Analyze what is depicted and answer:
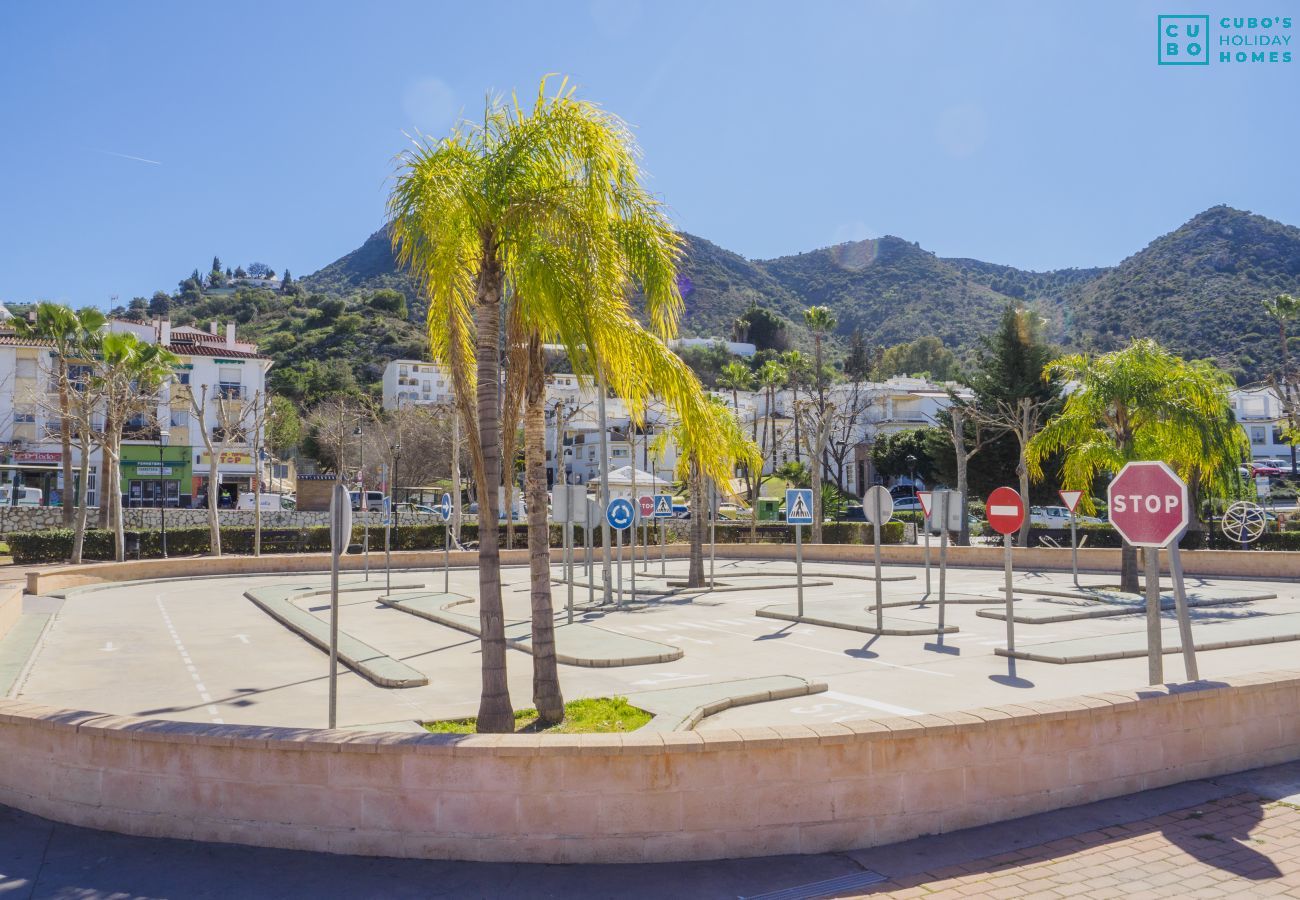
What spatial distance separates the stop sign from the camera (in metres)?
7.30

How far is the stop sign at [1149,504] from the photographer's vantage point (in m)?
7.30

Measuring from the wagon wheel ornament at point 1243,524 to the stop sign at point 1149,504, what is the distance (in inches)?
1237

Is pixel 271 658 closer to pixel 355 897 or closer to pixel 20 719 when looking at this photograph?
pixel 20 719

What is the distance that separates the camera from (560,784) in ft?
17.9

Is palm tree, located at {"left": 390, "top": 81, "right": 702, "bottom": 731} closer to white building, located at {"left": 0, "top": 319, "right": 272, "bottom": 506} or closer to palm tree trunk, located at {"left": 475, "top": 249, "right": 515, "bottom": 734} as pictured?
palm tree trunk, located at {"left": 475, "top": 249, "right": 515, "bottom": 734}

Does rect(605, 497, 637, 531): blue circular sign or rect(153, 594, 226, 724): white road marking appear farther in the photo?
rect(605, 497, 637, 531): blue circular sign

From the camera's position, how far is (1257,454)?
101m

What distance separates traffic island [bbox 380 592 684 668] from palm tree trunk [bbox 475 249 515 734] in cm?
280

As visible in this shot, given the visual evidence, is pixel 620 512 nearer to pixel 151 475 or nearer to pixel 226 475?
pixel 151 475

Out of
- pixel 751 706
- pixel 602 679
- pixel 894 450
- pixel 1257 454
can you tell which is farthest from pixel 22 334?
pixel 1257 454

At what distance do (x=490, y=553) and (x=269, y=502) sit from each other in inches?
2492

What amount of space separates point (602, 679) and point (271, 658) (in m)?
6.02

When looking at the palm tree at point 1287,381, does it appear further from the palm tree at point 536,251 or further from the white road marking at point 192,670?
the white road marking at point 192,670

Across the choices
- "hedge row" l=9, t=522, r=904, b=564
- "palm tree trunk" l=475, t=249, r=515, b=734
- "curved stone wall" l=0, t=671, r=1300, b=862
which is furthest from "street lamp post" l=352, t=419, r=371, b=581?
"curved stone wall" l=0, t=671, r=1300, b=862
